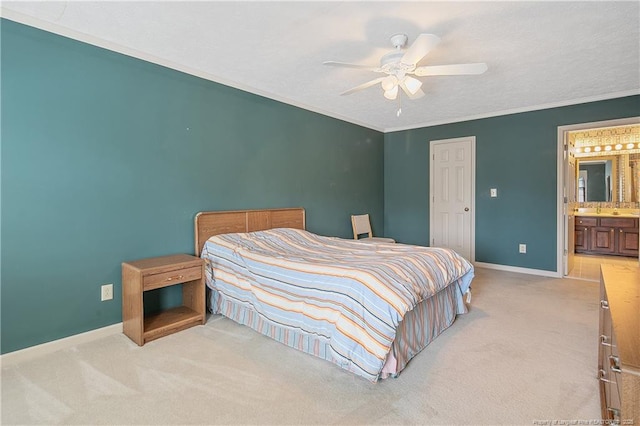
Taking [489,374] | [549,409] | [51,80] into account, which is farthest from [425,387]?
[51,80]

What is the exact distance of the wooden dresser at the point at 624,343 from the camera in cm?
79

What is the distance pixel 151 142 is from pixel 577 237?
7.33m

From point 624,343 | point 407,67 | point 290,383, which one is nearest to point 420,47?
point 407,67

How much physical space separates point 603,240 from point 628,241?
33 cm

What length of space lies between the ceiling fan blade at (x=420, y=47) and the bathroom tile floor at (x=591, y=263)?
154 inches

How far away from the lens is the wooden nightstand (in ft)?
7.86

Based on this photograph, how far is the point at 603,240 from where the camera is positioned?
589 centimetres

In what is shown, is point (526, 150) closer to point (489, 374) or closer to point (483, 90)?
point (483, 90)

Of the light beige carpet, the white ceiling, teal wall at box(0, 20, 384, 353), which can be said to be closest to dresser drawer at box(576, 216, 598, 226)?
the white ceiling

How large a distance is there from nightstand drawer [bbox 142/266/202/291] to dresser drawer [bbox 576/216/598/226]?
22.3 feet

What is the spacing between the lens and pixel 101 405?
172 centimetres

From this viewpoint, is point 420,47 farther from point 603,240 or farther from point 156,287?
point 603,240

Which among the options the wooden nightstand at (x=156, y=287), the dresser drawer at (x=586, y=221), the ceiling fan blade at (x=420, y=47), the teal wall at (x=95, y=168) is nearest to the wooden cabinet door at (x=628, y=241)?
the dresser drawer at (x=586, y=221)

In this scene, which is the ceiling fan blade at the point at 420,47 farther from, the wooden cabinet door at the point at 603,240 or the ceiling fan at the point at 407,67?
the wooden cabinet door at the point at 603,240
